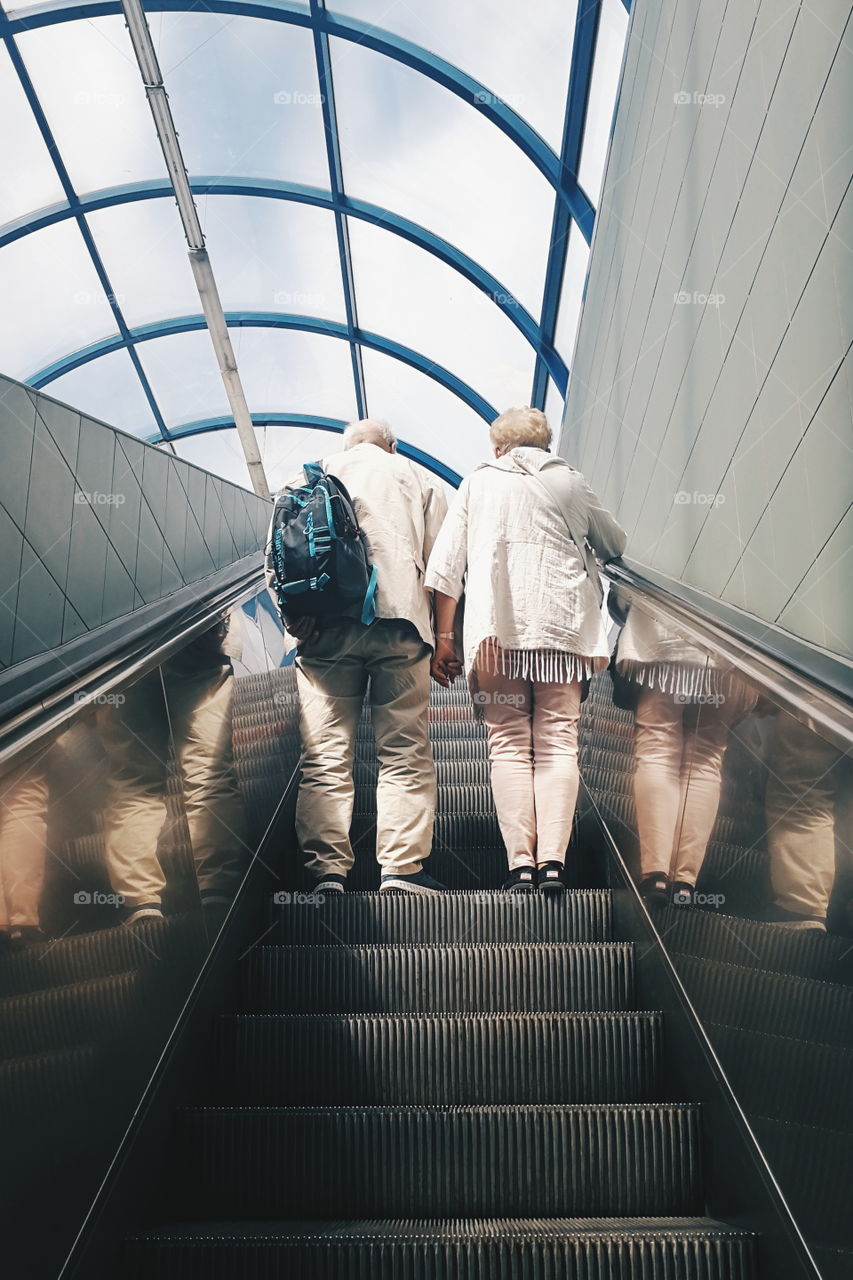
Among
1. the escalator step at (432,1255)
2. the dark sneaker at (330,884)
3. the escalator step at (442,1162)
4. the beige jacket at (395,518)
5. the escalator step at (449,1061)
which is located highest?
the beige jacket at (395,518)

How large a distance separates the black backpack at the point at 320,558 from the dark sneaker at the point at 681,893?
Answer: 4.81 ft

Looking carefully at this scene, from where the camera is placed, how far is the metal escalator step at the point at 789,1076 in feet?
4.46

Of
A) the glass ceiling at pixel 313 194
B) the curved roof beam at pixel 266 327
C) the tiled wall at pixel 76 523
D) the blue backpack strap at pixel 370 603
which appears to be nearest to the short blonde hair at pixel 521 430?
the blue backpack strap at pixel 370 603

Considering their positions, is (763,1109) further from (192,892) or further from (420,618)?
(420,618)

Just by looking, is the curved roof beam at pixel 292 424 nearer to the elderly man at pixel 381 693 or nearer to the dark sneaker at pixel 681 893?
the elderly man at pixel 381 693

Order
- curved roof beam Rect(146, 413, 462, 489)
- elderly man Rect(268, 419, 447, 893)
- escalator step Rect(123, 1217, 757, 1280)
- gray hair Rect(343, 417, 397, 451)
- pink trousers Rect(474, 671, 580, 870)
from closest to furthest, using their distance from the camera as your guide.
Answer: escalator step Rect(123, 1217, 757, 1280), pink trousers Rect(474, 671, 580, 870), elderly man Rect(268, 419, 447, 893), gray hair Rect(343, 417, 397, 451), curved roof beam Rect(146, 413, 462, 489)

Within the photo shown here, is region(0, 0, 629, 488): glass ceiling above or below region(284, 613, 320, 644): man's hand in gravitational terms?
above

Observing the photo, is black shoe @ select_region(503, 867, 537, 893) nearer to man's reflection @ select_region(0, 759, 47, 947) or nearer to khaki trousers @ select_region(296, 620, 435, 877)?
khaki trousers @ select_region(296, 620, 435, 877)

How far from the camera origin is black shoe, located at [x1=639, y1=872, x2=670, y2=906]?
244 centimetres

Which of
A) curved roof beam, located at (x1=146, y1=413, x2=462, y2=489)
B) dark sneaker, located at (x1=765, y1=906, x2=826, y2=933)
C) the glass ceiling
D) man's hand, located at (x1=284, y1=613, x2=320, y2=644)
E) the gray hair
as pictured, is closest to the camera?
dark sneaker, located at (x1=765, y1=906, x2=826, y2=933)

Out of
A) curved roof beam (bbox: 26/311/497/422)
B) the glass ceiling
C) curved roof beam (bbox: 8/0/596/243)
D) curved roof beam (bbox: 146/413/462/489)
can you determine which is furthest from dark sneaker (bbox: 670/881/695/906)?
curved roof beam (bbox: 146/413/462/489)

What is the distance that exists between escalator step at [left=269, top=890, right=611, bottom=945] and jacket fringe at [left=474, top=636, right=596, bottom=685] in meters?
0.71

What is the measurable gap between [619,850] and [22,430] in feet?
8.71

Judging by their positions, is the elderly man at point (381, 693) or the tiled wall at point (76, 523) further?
the tiled wall at point (76, 523)
